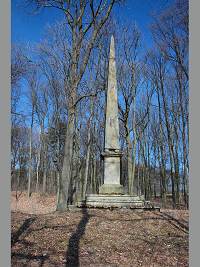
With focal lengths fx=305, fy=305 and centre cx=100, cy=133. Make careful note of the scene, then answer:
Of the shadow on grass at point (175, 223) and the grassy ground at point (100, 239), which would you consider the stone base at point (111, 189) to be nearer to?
the grassy ground at point (100, 239)

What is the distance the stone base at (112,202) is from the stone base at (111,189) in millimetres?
408

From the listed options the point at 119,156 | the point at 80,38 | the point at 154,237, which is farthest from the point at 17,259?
the point at 80,38

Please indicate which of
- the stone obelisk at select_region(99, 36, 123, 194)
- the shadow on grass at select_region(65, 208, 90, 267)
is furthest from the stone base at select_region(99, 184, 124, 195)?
the shadow on grass at select_region(65, 208, 90, 267)

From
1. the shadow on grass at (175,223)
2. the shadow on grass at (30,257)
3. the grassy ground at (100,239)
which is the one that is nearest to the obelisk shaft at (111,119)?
the grassy ground at (100,239)

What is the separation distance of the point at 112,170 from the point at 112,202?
61.5 inches

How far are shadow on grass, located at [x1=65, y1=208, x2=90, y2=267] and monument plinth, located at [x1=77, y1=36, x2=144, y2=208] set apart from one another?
1872 millimetres

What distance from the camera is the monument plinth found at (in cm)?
1144

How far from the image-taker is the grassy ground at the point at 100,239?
631 cm

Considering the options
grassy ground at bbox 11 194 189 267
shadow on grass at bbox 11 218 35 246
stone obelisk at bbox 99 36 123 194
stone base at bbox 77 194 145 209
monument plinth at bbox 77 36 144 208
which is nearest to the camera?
grassy ground at bbox 11 194 189 267

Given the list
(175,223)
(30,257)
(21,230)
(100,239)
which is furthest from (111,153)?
(30,257)

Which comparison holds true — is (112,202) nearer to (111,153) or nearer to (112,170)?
(112,170)

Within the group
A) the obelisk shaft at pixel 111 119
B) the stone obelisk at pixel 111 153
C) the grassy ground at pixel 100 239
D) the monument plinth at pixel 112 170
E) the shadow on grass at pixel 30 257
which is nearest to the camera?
the shadow on grass at pixel 30 257

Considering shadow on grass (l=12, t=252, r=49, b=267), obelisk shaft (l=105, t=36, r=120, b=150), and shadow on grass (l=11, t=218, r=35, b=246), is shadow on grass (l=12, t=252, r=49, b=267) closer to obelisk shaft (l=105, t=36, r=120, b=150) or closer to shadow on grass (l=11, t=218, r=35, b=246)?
shadow on grass (l=11, t=218, r=35, b=246)

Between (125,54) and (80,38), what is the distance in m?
9.16
